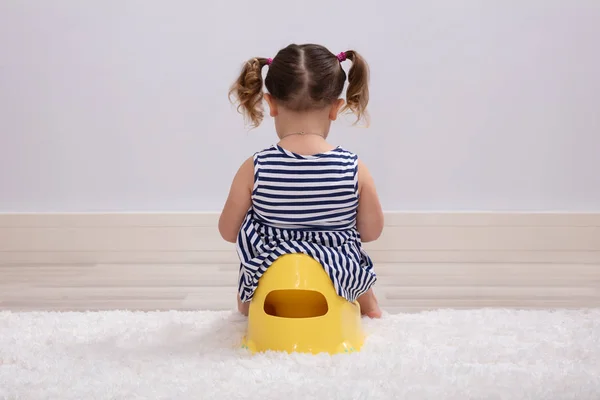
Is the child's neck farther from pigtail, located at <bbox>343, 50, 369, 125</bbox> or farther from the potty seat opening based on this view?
the potty seat opening

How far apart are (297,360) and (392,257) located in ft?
3.54

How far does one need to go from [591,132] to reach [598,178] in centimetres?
16

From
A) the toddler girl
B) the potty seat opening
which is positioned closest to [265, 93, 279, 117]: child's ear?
the toddler girl

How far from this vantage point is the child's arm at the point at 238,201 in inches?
50.8

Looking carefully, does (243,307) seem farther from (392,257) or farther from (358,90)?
(392,257)

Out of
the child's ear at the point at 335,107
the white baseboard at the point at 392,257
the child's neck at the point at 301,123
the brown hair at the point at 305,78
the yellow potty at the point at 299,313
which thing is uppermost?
the brown hair at the point at 305,78

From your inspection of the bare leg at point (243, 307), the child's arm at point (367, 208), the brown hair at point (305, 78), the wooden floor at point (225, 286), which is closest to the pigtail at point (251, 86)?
the brown hair at point (305, 78)

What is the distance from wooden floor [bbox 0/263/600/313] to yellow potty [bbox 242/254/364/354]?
39 cm

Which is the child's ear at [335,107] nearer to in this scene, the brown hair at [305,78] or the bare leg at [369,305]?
the brown hair at [305,78]

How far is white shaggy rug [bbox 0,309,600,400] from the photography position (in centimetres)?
101

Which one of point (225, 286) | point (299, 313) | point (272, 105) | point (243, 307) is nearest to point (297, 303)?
point (299, 313)

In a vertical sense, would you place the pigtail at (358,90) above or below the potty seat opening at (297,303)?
above

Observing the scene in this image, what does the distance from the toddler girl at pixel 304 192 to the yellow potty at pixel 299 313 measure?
2 cm

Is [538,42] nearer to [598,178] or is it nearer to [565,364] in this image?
[598,178]
